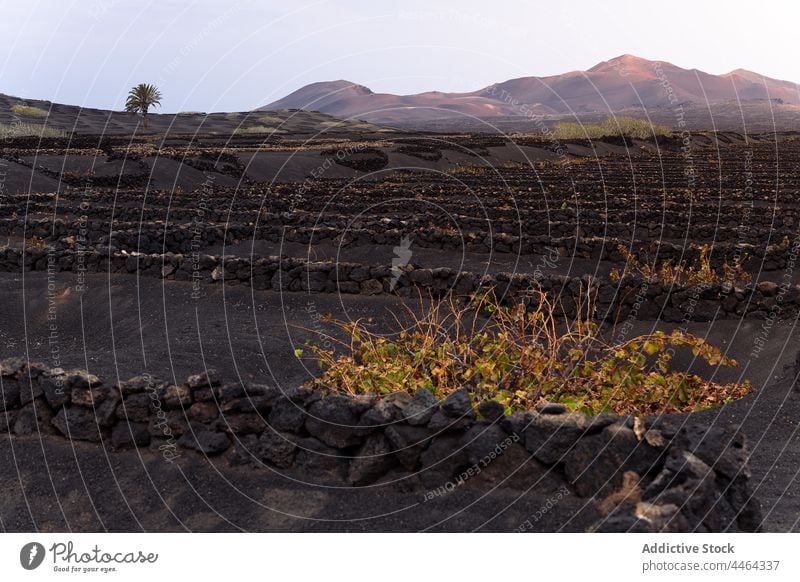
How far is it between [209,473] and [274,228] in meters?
14.3

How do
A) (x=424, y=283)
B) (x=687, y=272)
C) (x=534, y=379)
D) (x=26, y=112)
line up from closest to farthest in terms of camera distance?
(x=534, y=379)
(x=424, y=283)
(x=687, y=272)
(x=26, y=112)

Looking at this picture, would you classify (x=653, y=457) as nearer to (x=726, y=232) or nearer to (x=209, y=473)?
(x=209, y=473)

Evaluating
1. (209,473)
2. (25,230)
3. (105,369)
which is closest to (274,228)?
(25,230)

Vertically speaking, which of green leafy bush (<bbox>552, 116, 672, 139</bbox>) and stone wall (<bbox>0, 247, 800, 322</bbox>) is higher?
green leafy bush (<bbox>552, 116, 672, 139</bbox>)

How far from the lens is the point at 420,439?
5.91 meters

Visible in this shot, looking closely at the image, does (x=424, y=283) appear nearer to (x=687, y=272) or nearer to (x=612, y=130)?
(x=687, y=272)

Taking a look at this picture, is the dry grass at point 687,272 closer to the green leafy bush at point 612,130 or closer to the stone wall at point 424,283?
the stone wall at point 424,283

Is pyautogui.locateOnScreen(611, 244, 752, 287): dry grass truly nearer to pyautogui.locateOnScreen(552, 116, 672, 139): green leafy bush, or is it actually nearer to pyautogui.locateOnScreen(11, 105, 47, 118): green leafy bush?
pyautogui.locateOnScreen(552, 116, 672, 139): green leafy bush

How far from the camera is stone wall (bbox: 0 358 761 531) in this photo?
4980 millimetres

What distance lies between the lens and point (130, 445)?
6.65m

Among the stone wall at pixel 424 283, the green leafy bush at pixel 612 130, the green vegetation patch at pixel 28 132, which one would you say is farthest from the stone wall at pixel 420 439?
the green leafy bush at pixel 612 130

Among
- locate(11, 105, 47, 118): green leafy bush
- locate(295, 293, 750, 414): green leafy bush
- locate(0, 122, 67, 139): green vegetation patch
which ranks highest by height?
locate(11, 105, 47, 118): green leafy bush

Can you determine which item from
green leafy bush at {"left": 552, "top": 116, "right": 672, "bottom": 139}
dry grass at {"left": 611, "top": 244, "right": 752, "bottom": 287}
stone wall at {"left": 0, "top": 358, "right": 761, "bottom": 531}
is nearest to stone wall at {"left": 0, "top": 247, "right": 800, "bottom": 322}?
dry grass at {"left": 611, "top": 244, "right": 752, "bottom": 287}

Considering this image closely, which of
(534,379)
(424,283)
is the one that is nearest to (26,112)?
(424,283)
